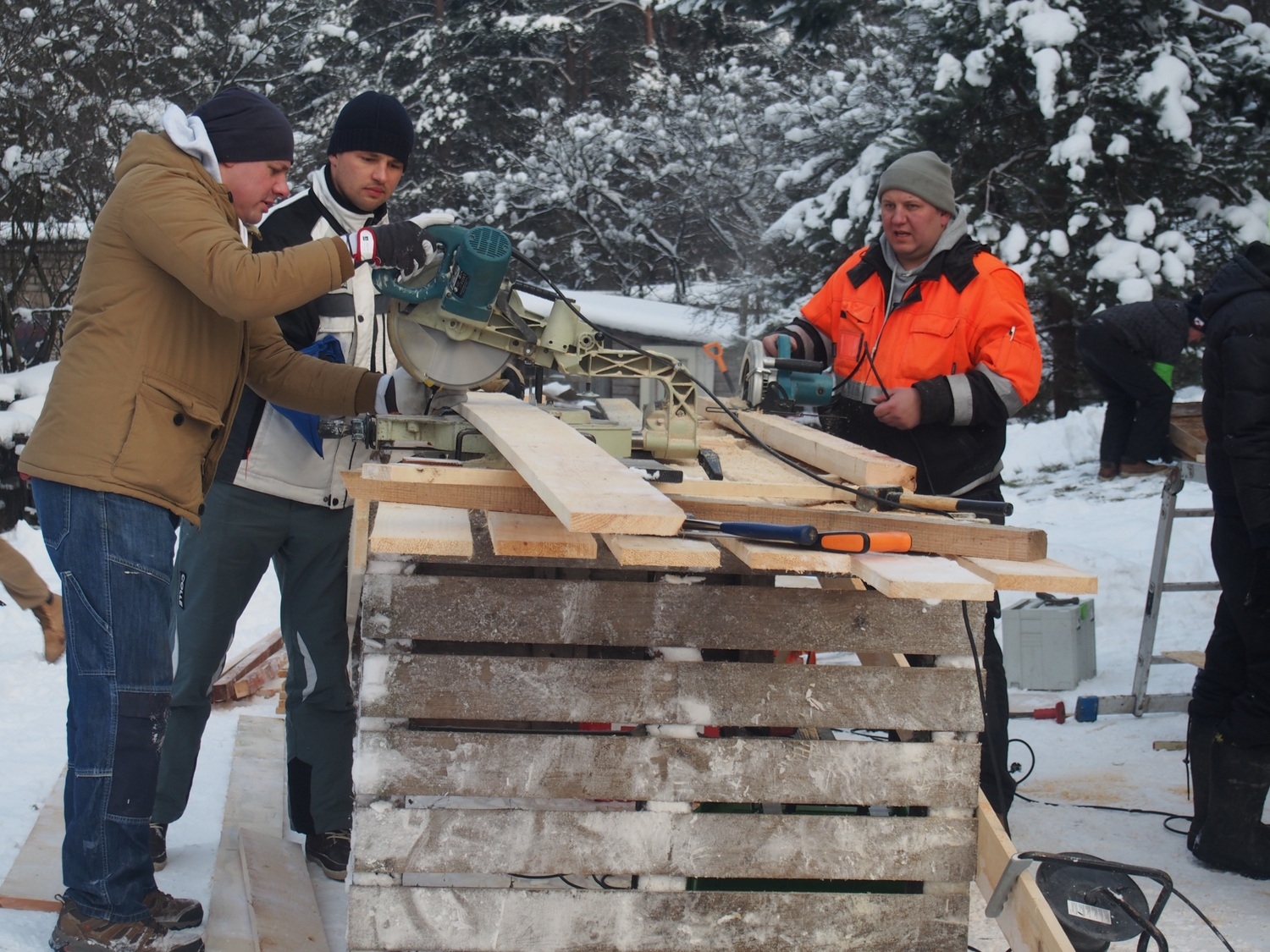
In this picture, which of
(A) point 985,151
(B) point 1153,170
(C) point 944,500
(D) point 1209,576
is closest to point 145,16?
(A) point 985,151

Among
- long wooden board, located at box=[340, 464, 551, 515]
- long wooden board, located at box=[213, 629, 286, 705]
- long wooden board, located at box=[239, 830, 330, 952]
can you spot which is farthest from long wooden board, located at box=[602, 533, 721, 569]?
long wooden board, located at box=[213, 629, 286, 705]

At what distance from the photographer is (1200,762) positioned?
356cm

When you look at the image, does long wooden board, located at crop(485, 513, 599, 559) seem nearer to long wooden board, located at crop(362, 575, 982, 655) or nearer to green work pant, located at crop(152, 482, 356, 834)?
long wooden board, located at crop(362, 575, 982, 655)

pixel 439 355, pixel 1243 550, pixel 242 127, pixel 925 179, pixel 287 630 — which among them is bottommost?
pixel 287 630

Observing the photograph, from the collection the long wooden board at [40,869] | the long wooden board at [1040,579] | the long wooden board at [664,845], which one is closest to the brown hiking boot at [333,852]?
the long wooden board at [40,869]

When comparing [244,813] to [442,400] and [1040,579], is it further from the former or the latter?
[1040,579]

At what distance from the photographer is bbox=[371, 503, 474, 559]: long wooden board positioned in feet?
6.40

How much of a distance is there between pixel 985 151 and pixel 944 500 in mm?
9131

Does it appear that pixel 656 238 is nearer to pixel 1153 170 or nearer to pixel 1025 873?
pixel 1153 170

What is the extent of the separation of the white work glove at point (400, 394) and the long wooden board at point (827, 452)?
96 cm

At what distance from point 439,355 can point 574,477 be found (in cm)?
97

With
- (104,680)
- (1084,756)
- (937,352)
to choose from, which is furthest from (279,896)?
(1084,756)

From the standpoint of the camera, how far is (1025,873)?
7.13ft

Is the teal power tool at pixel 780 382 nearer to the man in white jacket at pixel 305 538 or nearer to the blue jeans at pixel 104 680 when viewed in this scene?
the man in white jacket at pixel 305 538
